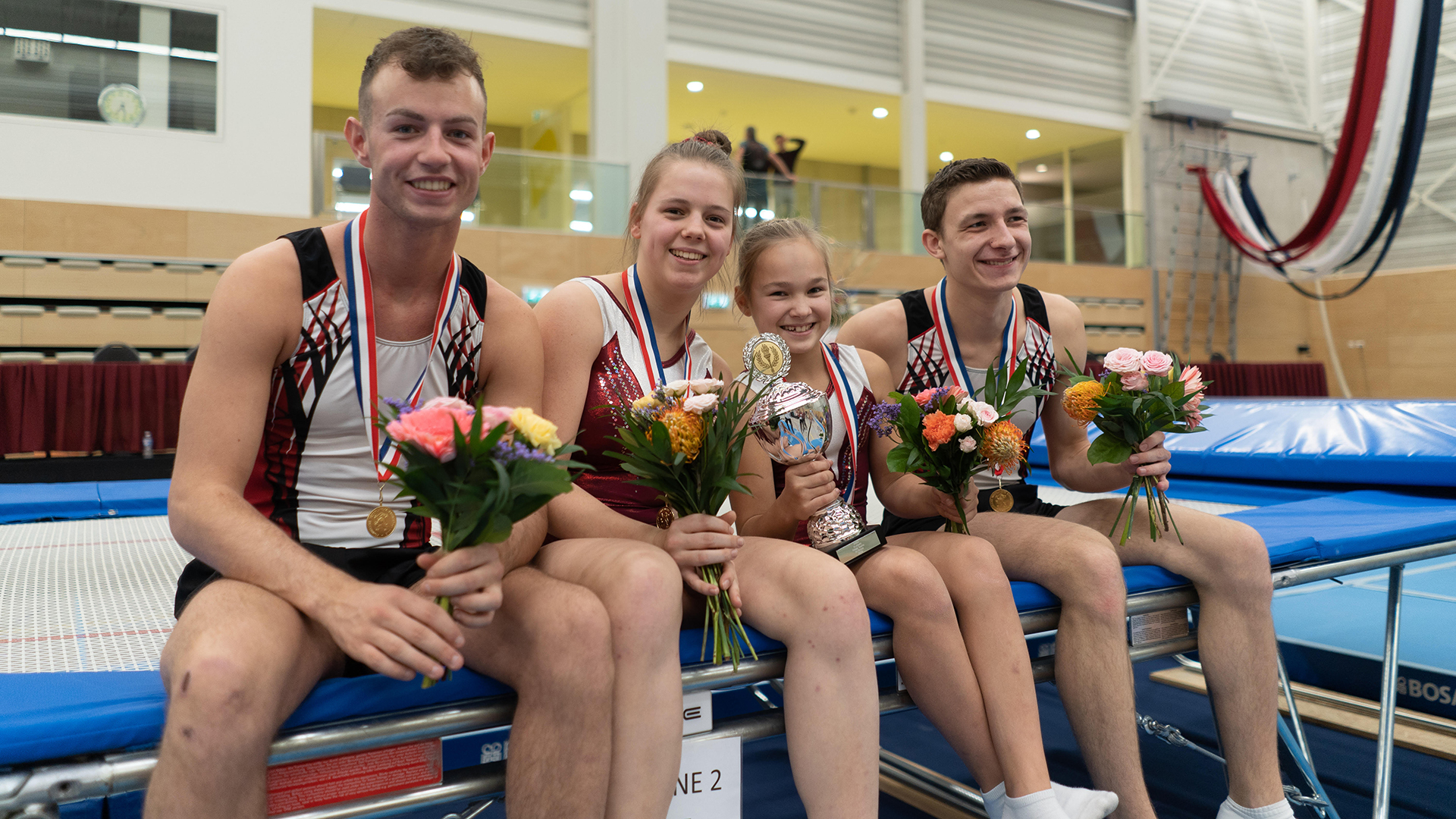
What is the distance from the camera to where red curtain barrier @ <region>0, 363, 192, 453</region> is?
625 centimetres

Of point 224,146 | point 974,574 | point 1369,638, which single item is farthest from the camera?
point 224,146

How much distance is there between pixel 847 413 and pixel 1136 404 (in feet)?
2.24

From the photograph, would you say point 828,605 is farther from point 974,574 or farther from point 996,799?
point 996,799

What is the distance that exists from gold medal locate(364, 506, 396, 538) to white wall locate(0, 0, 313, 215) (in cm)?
930

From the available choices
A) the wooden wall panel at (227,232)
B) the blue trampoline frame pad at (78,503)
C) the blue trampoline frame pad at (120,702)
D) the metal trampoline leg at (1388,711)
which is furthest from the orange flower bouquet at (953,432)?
the wooden wall panel at (227,232)

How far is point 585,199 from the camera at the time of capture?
34.7 ft

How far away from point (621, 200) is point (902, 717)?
8.17 m

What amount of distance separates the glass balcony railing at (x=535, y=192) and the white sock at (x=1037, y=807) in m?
9.11

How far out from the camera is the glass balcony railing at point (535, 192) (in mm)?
9766

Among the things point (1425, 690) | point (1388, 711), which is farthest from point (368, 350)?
point (1425, 690)

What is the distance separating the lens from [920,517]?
2.50 metres

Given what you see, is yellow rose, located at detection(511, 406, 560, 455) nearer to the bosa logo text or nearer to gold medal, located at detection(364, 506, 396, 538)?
gold medal, located at detection(364, 506, 396, 538)

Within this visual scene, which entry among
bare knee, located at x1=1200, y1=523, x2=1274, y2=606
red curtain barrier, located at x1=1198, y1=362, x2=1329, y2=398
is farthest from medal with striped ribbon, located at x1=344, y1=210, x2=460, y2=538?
red curtain barrier, located at x1=1198, y1=362, x2=1329, y2=398

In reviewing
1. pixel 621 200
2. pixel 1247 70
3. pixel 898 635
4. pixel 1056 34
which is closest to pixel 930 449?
pixel 898 635
